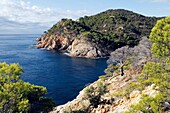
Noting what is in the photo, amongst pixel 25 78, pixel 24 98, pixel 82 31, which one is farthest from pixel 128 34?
pixel 24 98

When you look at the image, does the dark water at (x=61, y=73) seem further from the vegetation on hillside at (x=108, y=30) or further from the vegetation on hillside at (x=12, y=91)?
the vegetation on hillside at (x=12, y=91)

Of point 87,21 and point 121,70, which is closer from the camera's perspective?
point 121,70

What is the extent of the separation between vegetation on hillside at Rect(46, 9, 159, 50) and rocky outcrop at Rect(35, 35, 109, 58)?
128 inches

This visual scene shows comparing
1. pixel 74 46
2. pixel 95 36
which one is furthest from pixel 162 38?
pixel 95 36

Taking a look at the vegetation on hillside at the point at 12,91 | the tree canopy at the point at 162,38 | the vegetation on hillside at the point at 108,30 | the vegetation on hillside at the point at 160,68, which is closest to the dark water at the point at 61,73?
the vegetation on hillside at the point at 108,30

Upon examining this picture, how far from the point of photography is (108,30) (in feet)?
522

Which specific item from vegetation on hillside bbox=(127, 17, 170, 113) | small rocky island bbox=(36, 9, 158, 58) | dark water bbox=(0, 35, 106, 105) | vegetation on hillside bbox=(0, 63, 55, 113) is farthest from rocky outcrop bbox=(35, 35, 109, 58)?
vegetation on hillside bbox=(127, 17, 170, 113)

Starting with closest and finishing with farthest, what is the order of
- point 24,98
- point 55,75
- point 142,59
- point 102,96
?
point 24,98 < point 102,96 < point 142,59 < point 55,75

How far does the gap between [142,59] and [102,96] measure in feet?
41.3

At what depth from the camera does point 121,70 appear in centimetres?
5547

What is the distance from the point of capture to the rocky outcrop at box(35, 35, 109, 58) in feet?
403

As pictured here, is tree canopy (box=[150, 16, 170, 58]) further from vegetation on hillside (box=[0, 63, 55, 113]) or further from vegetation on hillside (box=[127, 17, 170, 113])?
vegetation on hillside (box=[0, 63, 55, 113])

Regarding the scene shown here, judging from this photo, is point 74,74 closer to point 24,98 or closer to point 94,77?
point 94,77

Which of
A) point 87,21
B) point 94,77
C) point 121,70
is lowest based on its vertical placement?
point 94,77
